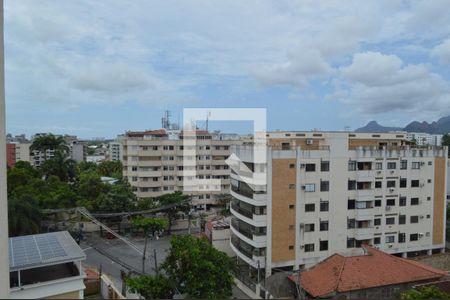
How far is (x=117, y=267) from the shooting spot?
7.18 metres

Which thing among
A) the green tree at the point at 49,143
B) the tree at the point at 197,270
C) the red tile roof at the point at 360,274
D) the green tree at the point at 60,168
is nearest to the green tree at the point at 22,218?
the tree at the point at 197,270

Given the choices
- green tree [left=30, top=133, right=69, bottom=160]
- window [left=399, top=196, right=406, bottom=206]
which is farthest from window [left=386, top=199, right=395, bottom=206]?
green tree [left=30, top=133, right=69, bottom=160]

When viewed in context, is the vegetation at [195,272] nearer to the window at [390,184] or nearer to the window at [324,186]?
the window at [324,186]

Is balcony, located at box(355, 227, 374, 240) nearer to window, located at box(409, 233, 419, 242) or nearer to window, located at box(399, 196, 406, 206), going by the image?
window, located at box(399, 196, 406, 206)

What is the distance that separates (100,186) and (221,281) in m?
7.60

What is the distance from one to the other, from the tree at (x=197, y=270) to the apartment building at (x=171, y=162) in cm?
886

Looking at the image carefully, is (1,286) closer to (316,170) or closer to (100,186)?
(316,170)

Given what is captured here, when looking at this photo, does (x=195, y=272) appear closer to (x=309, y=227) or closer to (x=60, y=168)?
(x=309, y=227)

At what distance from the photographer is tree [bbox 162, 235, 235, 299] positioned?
3.93 m

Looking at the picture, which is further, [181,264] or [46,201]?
[46,201]

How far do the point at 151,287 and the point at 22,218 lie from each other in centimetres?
478

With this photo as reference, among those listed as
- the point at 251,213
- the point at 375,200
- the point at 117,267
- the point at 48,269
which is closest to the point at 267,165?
the point at 251,213

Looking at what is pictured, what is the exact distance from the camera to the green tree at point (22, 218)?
6641mm

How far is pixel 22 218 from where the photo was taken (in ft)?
22.7
